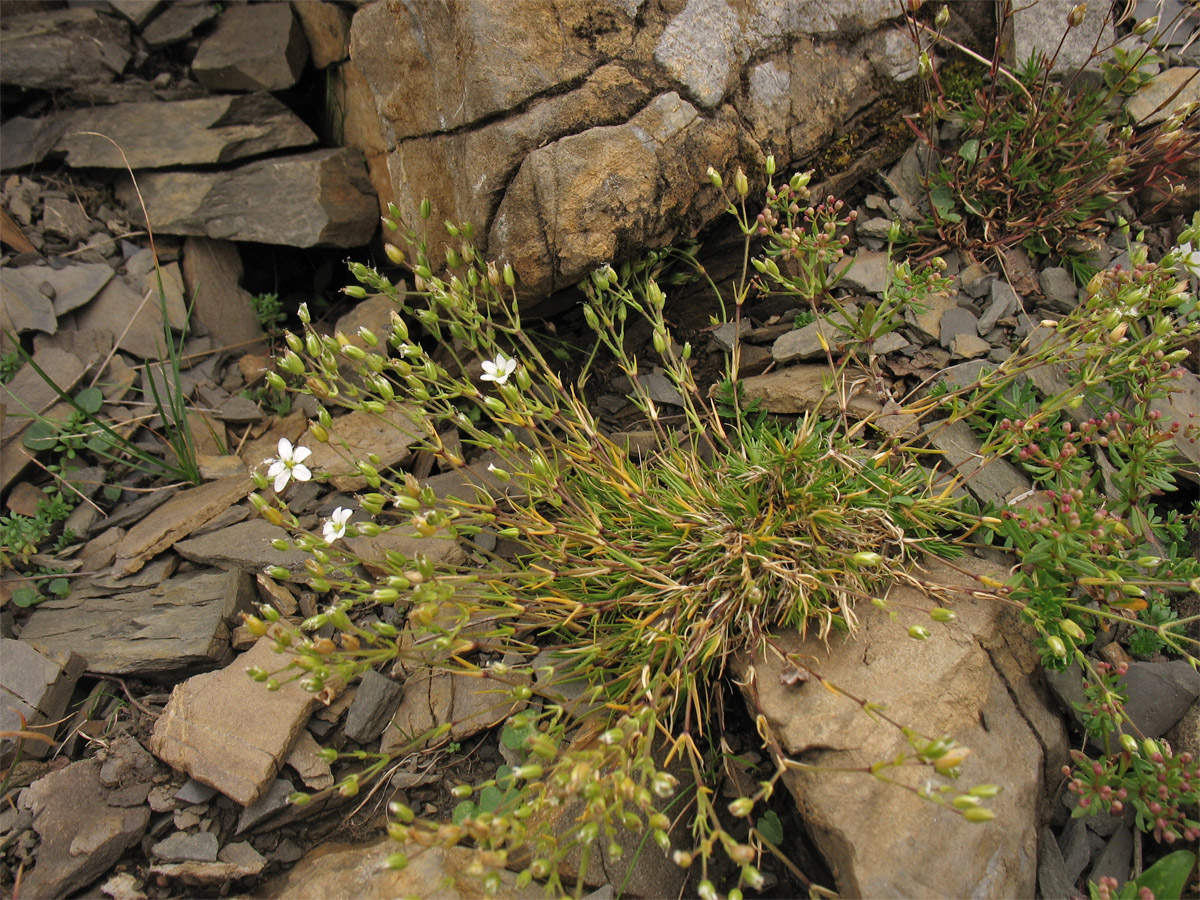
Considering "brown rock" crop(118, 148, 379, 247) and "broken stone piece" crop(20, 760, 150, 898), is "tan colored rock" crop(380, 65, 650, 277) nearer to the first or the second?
"brown rock" crop(118, 148, 379, 247)

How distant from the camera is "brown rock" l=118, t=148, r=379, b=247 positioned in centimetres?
396

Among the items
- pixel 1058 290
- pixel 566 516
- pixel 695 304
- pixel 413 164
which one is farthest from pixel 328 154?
pixel 1058 290

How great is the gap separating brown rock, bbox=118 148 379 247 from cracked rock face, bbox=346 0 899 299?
2.71ft

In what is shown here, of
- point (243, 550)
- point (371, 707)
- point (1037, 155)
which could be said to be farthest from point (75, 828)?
point (1037, 155)

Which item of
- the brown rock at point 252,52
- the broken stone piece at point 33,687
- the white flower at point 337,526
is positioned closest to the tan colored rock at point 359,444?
the white flower at point 337,526

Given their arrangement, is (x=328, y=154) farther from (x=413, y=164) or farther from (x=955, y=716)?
(x=955, y=716)

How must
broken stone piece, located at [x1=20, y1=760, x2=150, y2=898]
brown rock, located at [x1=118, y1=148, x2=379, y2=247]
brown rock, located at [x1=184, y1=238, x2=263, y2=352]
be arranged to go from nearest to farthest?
1. broken stone piece, located at [x1=20, y1=760, x2=150, y2=898]
2. brown rock, located at [x1=118, y1=148, x2=379, y2=247]
3. brown rock, located at [x1=184, y1=238, x2=263, y2=352]

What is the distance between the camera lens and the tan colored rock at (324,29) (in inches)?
167

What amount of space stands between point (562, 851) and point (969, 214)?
121 inches

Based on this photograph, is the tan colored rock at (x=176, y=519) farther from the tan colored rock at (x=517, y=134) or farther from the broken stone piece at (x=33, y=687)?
the tan colored rock at (x=517, y=134)

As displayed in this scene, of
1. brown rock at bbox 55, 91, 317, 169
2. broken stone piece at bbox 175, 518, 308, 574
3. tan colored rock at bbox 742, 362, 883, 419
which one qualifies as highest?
brown rock at bbox 55, 91, 317, 169

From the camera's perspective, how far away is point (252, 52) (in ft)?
14.2

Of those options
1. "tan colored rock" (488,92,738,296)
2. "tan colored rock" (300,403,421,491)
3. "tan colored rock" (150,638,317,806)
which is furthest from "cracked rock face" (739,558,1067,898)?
"tan colored rock" (300,403,421,491)

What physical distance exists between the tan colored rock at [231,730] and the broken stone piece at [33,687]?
1.31 feet
